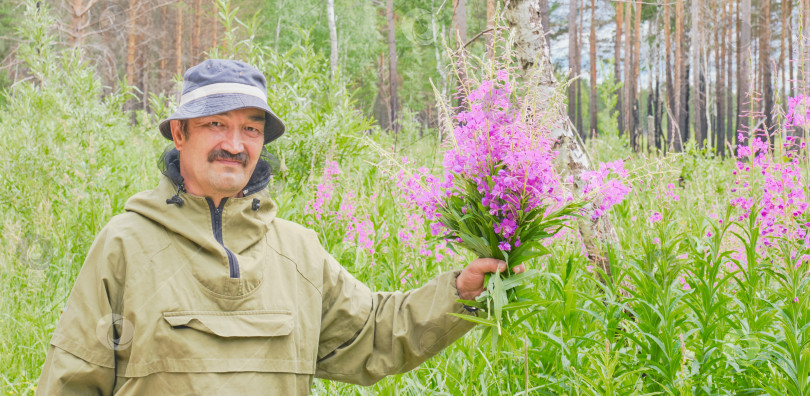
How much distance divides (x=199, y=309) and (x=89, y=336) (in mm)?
318

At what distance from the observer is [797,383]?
7.41 feet

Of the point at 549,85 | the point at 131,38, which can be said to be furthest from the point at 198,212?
the point at 131,38

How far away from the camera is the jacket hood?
1.99 m

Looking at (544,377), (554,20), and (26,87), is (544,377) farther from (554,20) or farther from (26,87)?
(554,20)

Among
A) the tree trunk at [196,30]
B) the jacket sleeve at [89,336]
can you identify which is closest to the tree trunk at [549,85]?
the jacket sleeve at [89,336]

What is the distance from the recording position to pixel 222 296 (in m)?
1.98

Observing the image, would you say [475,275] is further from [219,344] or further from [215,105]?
[215,105]

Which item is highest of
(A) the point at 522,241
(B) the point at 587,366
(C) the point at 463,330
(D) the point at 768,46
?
(D) the point at 768,46

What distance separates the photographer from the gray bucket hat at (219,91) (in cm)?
206

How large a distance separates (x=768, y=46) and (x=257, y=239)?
22639 millimetres

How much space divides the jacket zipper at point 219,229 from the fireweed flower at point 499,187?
1.96 ft


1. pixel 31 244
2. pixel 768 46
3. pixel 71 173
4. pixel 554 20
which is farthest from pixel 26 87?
pixel 554 20

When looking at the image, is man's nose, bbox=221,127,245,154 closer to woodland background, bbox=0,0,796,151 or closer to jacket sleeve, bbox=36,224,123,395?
jacket sleeve, bbox=36,224,123,395

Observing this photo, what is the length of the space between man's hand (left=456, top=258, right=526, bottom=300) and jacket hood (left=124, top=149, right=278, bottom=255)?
694mm
